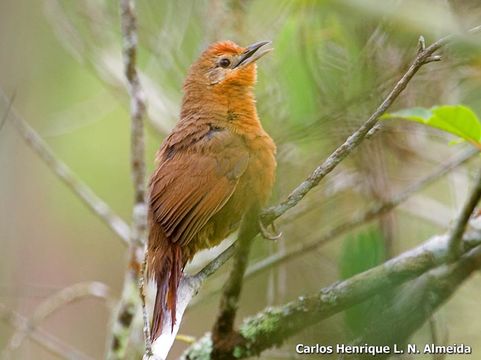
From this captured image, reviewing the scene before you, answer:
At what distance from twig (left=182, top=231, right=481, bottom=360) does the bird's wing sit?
20.8 inches

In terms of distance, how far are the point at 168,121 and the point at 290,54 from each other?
3.82 ft

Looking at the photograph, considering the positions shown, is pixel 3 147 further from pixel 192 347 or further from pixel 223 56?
pixel 192 347

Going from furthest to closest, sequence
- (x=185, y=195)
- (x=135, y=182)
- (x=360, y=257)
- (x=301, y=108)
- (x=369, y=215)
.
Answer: (x=301, y=108) → (x=369, y=215) → (x=135, y=182) → (x=185, y=195) → (x=360, y=257)

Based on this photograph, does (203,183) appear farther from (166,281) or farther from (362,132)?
(362,132)

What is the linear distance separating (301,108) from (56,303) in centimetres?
157

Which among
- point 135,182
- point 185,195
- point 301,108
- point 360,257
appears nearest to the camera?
point 360,257

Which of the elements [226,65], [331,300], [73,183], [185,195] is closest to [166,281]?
[185,195]

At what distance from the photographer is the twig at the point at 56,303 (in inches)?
150

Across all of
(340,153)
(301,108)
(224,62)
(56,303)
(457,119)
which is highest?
(340,153)

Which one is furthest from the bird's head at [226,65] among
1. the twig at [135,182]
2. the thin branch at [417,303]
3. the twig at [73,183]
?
the thin branch at [417,303]

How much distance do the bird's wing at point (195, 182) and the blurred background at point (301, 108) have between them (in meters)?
0.32

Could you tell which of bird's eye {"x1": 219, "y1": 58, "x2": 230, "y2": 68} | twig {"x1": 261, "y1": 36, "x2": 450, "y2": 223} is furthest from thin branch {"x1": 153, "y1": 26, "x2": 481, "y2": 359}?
bird's eye {"x1": 219, "y1": 58, "x2": 230, "y2": 68}

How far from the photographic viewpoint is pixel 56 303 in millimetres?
4203

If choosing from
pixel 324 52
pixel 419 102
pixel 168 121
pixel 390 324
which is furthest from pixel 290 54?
pixel 390 324
